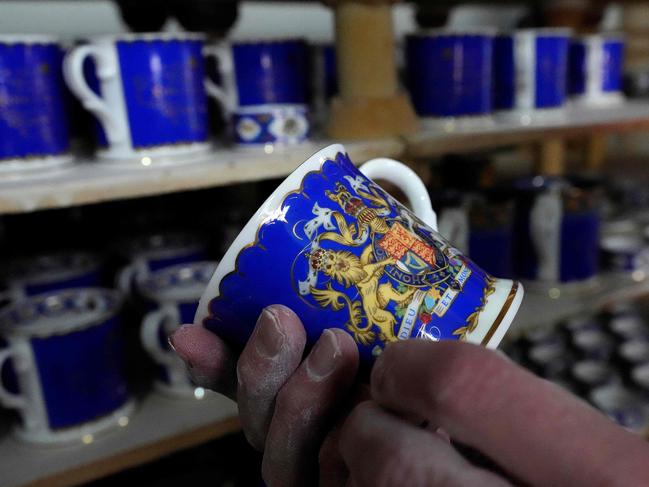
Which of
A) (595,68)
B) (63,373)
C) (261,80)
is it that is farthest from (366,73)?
(595,68)

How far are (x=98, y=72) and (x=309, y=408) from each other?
0.39m

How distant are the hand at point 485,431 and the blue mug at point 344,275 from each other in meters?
0.10

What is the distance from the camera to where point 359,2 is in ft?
2.24

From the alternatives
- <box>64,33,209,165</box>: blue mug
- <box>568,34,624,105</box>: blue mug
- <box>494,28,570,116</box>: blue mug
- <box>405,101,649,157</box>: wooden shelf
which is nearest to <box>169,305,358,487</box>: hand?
<box>64,33,209,165</box>: blue mug

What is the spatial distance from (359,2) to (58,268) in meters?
0.47

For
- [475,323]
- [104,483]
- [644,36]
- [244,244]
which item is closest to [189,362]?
[244,244]

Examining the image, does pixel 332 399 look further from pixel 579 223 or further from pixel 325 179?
pixel 579 223

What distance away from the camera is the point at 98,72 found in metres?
0.60

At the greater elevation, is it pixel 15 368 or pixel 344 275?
pixel 344 275

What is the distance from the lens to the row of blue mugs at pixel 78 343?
2.12 ft

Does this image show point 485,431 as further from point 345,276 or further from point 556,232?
point 556,232

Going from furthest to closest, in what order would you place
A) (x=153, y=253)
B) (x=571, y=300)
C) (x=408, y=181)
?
(x=571, y=300)
(x=153, y=253)
(x=408, y=181)

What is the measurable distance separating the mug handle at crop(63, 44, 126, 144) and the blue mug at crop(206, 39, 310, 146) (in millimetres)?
144

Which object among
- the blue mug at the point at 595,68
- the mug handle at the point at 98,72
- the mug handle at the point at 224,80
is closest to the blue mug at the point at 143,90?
the mug handle at the point at 98,72
